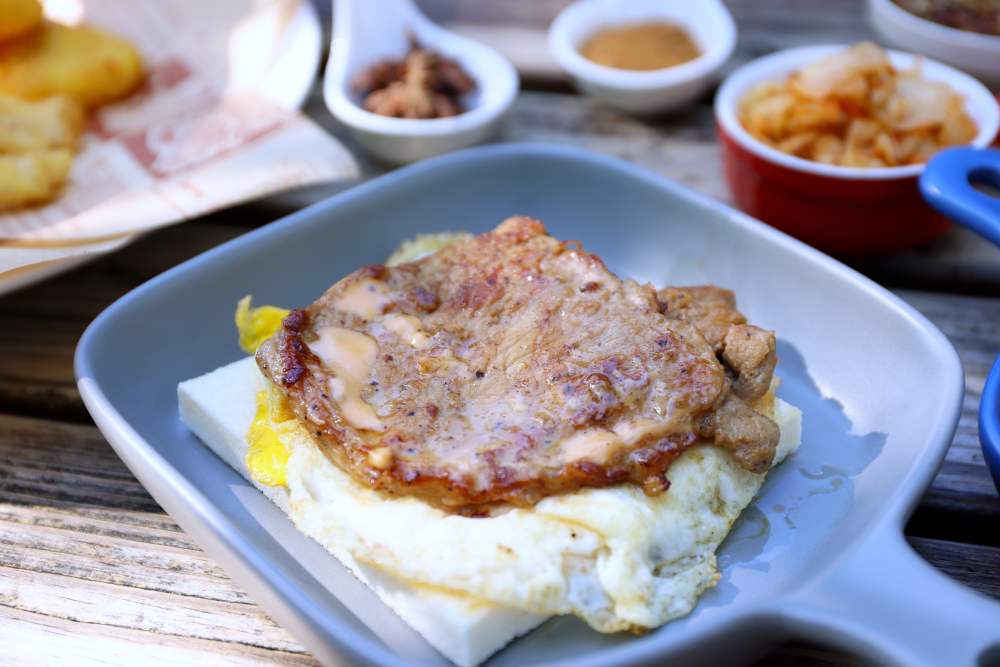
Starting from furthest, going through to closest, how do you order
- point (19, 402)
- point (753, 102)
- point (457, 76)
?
1. point (457, 76)
2. point (753, 102)
3. point (19, 402)

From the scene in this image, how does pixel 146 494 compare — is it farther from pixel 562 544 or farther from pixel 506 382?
pixel 562 544

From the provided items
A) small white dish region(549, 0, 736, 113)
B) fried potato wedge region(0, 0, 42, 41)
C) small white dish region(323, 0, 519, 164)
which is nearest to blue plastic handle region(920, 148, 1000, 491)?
small white dish region(549, 0, 736, 113)

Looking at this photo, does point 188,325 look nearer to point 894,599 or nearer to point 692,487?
point 692,487

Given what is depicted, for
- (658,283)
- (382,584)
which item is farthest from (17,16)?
(382,584)

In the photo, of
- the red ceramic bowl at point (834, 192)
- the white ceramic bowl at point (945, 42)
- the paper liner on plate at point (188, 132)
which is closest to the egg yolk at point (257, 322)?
the paper liner on plate at point (188, 132)

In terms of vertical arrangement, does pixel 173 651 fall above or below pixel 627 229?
below

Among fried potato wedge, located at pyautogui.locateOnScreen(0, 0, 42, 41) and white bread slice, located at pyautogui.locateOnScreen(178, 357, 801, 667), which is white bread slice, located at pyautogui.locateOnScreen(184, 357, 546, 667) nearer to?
white bread slice, located at pyautogui.locateOnScreen(178, 357, 801, 667)

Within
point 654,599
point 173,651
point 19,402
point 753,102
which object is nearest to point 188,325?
point 19,402
